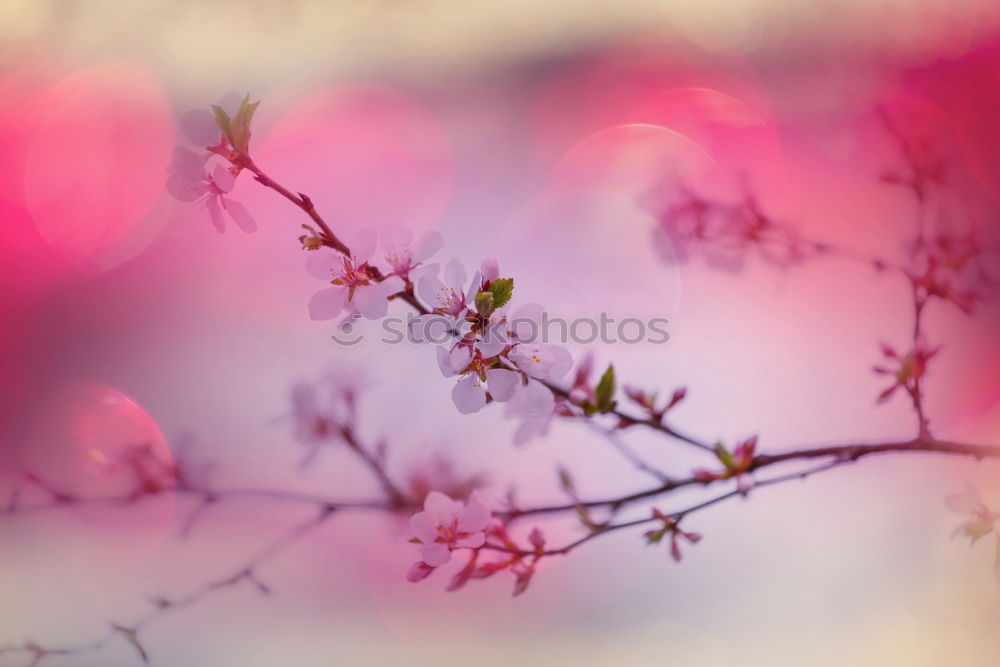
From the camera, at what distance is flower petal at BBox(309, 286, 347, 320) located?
436mm

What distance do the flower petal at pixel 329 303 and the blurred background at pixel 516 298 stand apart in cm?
20

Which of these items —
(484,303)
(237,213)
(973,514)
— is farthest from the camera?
(973,514)

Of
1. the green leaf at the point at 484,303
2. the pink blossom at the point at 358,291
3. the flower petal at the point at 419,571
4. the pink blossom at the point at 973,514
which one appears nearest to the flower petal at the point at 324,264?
the pink blossom at the point at 358,291

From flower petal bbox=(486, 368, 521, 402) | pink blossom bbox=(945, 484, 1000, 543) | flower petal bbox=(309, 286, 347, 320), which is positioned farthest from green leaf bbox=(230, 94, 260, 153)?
pink blossom bbox=(945, 484, 1000, 543)

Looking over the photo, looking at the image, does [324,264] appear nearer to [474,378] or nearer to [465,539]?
[474,378]

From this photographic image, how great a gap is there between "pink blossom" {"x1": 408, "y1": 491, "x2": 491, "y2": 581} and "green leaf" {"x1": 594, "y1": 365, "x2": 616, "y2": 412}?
16 centimetres

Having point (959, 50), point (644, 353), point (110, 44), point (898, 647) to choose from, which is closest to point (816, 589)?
point (898, 647)

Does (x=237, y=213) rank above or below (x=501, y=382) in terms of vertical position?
above

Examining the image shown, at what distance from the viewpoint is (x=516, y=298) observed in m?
0.62

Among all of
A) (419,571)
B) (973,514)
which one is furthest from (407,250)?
(973,514)

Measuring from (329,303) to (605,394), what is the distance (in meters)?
0.20

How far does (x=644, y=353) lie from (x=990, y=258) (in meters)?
0.36

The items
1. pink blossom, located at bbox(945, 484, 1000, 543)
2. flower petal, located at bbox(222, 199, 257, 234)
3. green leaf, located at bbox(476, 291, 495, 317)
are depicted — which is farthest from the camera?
pink blossom, located at bbox(945, 484, 1000, 543)

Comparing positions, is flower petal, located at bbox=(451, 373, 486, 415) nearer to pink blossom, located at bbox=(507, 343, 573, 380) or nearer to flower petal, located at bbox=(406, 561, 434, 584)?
pink blossom, located at bbox=(507, 343, 573, 380)
